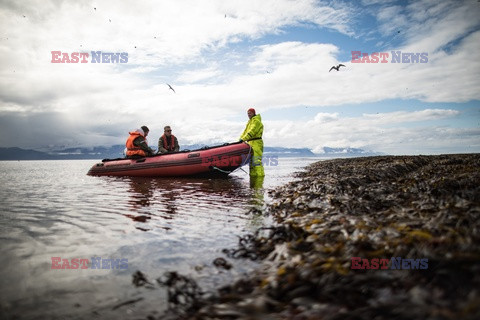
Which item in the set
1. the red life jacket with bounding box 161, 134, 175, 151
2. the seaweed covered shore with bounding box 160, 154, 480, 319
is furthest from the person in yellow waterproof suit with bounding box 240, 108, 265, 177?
the seaweed covered shore with bounding box 160, 154, 480, 319

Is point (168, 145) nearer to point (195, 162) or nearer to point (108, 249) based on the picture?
point (195, 162)

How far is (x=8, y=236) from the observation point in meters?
4.60

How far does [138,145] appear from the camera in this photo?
49.8 feet

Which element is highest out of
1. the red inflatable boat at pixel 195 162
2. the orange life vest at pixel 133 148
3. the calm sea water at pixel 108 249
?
the orange life vest at pixel 133 148

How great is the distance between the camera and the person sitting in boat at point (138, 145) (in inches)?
589

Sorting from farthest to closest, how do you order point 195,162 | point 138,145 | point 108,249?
point 138,145
point 195,162
point 108,249

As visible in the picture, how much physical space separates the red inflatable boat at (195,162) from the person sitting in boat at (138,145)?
37 cm

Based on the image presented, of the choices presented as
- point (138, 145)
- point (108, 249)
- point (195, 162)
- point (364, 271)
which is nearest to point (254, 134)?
point (195, 162)

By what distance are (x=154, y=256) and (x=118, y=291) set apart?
898 mm

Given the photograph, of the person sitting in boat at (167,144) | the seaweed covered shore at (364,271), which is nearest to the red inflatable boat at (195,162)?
the person sitting in boat at (167,144)

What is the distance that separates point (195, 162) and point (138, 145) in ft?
13.0

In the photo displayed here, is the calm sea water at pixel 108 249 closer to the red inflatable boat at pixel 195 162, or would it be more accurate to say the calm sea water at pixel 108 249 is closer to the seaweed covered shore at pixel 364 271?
the seaweed covered shore at pixel 364 271

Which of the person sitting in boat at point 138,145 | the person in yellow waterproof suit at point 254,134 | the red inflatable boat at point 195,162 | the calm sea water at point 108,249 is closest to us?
the calm sea water at point 108,249

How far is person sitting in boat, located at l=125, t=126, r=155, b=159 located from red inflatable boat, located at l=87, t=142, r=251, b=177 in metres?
0.37
